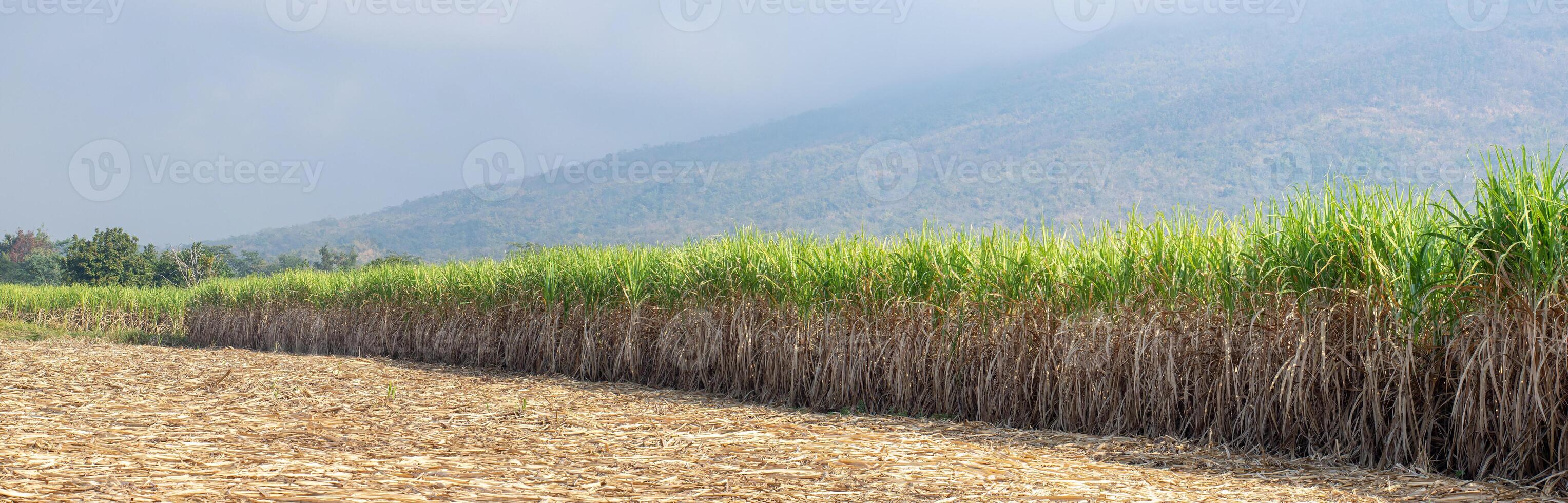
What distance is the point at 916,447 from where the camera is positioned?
193 inches

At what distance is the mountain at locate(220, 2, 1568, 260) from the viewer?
86.3 metres

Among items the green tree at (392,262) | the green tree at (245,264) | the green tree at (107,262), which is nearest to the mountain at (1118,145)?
the green tree at (245,264)

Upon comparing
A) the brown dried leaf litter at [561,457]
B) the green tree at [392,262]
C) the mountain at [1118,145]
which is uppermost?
the mountain at [1118,145]

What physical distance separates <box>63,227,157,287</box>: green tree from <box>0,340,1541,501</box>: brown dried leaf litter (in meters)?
36.0

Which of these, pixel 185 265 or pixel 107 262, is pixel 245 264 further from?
pixel 107 262

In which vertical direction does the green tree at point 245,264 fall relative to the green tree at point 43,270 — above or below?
above

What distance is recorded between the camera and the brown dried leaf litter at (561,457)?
12.3 ft

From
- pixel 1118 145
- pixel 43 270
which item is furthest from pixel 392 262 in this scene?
pixel 1118 145

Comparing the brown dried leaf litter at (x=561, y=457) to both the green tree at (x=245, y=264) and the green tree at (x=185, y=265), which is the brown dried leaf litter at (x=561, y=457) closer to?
the green tree at (x=185, y=265)

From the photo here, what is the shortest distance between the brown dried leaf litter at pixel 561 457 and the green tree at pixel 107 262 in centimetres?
3598

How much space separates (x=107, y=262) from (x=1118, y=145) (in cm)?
8944

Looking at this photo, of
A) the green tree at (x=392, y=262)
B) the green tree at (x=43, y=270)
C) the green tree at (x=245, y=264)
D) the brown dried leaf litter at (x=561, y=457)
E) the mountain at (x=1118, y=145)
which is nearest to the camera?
the brown dried leaf litter at (x=561, y=457)

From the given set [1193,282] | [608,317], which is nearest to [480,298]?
[608,317]

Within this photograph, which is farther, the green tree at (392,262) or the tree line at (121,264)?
the tree line at (121,264)
